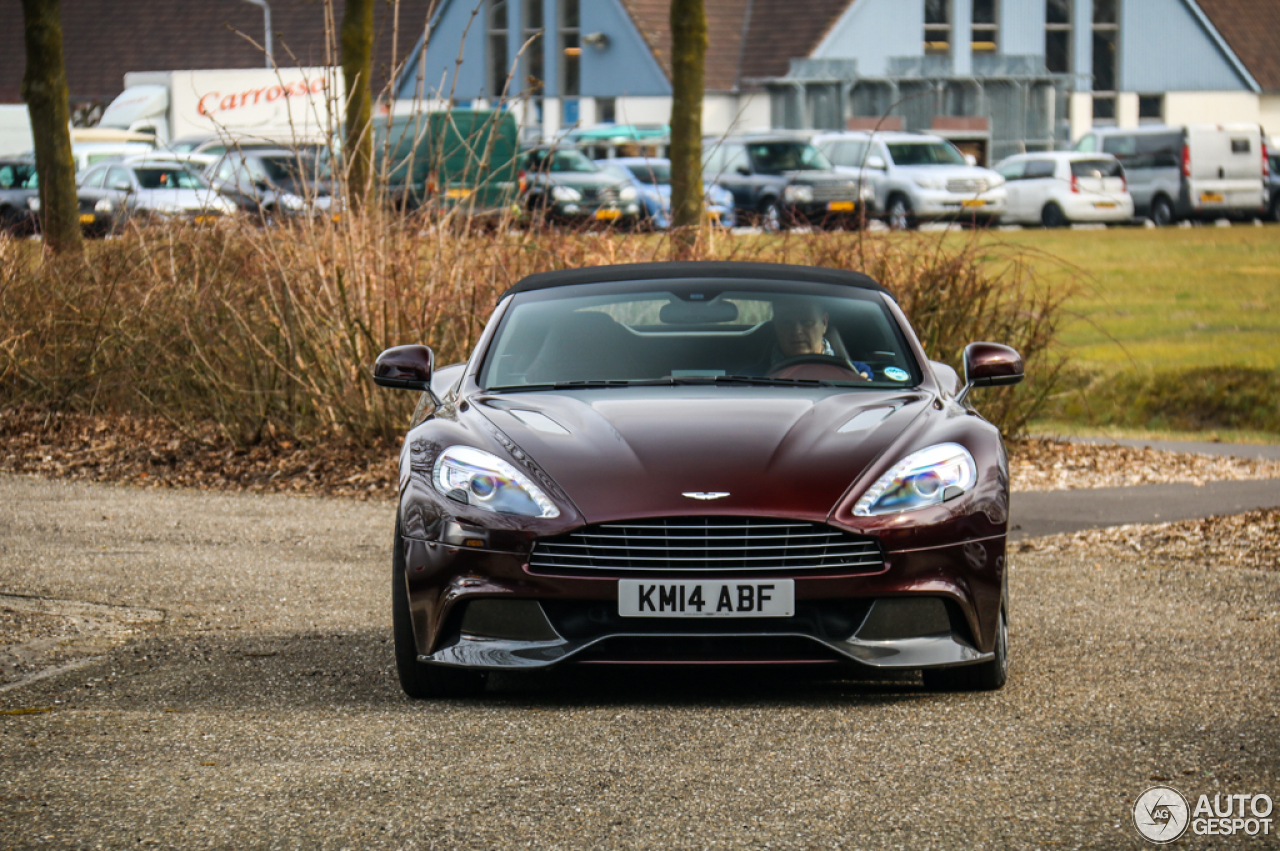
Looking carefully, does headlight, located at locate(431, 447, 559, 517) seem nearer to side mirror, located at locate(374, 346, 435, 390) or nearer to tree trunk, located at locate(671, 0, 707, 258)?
side mirror, located at locate(374, 346, 435, 390)

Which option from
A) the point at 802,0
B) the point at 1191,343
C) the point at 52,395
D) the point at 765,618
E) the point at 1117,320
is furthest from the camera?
the point at 802,0

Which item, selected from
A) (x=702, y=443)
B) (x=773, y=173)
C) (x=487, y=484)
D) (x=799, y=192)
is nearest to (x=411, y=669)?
(x=487, y=484)

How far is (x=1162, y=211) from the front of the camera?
44.5 metres

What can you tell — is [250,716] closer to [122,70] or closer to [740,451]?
[740,451]

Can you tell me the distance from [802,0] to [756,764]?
56.2m

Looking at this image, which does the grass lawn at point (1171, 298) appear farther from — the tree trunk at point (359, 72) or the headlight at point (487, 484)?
the headlight at point (487, 484)

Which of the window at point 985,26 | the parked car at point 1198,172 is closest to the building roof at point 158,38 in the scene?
the window at point 985,26

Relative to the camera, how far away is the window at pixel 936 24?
196ft

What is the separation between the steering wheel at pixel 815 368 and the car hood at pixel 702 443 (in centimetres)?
26

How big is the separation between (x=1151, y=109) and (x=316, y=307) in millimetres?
55024

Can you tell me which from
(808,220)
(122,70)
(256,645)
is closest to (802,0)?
(122,70)

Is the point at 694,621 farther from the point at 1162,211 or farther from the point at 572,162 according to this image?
the point at 1162,211

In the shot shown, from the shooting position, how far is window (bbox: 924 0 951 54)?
196 feet

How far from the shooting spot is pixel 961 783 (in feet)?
16.1
